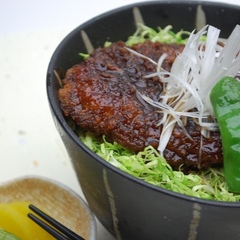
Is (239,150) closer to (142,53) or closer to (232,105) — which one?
(232,105)

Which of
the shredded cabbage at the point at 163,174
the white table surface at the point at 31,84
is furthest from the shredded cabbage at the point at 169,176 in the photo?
the white table surface at the point at 31,84

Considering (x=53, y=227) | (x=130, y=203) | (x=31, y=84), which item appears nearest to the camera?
(x=130, y=203)

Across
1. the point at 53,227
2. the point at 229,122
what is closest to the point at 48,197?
the point at 53,227

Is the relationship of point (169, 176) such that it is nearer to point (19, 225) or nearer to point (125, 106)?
point (125, 106)

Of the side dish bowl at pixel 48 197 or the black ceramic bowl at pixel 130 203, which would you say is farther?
the side dish bowl at pixel 48 197

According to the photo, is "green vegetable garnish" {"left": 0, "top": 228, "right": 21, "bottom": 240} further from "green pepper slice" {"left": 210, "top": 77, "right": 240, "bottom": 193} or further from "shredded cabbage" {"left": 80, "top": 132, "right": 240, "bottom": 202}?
"green pepper slice" {"left": 210, "top": 77, "right": 240, "bottom": 193}

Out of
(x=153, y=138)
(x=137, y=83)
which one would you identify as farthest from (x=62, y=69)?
(x=153, y=138)

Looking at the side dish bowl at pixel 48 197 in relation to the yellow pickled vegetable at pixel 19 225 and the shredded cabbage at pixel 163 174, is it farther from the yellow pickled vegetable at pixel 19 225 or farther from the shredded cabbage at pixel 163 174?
the shredded cabbage at pixel 163 174
